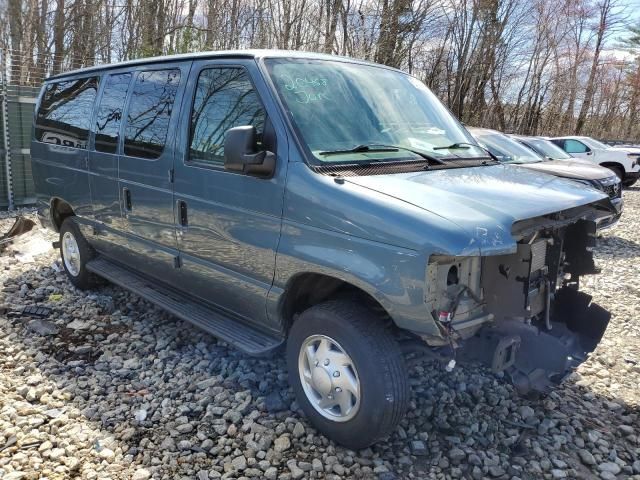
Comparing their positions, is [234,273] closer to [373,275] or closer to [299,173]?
[299,173]

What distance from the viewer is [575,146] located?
55.0 ft

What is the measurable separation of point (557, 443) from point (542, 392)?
14.0 inches

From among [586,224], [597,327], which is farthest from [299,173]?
[597,327]

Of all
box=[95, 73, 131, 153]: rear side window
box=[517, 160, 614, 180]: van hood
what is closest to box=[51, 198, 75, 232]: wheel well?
box=[95, 73, 131, 153]: rear side window

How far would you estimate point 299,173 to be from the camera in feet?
9.70

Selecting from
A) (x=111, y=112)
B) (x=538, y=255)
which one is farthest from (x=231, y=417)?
(x=111, y=112)

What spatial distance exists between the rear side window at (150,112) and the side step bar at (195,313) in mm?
1107

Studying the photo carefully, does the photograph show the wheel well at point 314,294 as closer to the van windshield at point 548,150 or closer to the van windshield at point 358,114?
the van windshield at point 358,114

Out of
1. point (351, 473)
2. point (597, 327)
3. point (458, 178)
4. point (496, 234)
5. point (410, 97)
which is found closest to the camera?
point (496, 234)

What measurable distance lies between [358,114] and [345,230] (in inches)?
38.6

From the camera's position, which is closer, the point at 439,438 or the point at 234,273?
the point at 439,438

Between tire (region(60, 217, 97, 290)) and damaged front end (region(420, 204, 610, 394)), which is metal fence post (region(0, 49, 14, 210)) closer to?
tire (region(60, 217, 97, 290))

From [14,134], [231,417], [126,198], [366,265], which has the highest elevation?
[366,265]

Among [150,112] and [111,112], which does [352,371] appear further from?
[111,112]
